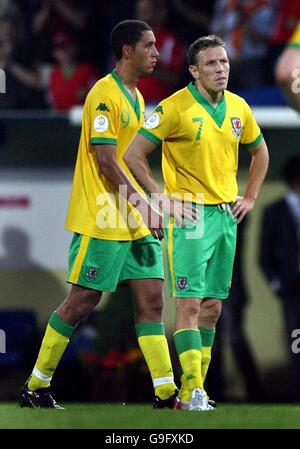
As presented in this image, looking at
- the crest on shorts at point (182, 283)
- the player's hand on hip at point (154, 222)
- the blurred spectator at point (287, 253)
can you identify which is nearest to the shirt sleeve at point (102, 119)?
the player's hand on hip at point (154, 222)

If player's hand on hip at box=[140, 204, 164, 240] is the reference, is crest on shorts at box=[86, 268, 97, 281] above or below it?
below

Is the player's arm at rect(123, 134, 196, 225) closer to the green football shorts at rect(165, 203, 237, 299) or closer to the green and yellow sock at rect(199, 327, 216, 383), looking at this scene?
the green football shorts at rect(165, 203, 237, 299)

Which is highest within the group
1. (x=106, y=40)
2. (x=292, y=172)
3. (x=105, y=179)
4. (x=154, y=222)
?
(x=106, y=40)

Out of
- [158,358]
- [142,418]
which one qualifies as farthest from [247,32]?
[142,418]

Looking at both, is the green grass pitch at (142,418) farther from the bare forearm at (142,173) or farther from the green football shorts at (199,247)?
the bare forearm at (142,173)

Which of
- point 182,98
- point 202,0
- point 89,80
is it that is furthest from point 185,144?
point 202,0

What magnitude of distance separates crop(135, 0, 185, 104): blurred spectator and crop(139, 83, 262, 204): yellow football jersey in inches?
95.5

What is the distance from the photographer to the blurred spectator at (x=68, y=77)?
10031mm

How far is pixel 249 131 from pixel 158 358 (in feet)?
4.27

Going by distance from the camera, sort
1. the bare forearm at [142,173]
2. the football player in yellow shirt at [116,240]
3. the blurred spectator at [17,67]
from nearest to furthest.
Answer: the bare forearm at [142,173], the football player in yellow shirt at [116,240], the blurred spectator at [17,67]

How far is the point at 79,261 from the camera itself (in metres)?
7.21

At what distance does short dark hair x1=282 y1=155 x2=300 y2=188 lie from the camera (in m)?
9.26

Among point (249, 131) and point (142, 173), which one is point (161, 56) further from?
point (142, 173)

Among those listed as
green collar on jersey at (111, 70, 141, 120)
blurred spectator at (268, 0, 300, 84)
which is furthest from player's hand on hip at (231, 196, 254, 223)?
blurred spectator at (268, 0, 300, 84)
